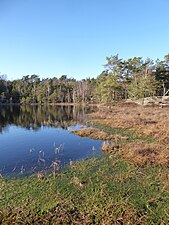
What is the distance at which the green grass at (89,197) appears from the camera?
5980mm

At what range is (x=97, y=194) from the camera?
24.0 feet

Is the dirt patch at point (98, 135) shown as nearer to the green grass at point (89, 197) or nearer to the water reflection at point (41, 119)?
the green grass at point (89, 197)

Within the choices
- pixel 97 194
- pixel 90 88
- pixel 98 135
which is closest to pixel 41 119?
pixel 98 135

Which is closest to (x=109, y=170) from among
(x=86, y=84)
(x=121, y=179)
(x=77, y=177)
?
(x=121, y=179)

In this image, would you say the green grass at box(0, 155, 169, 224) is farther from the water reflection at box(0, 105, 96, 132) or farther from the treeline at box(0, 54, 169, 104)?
the treeline at box(0, 54, 169, 104)

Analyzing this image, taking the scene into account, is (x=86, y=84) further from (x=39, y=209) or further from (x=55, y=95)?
(x=39, y=209)

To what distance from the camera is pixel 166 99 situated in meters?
46.6

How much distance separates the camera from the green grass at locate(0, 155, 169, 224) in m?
5.98

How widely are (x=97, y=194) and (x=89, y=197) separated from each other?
394mm

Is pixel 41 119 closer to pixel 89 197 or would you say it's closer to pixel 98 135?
pixel 98 135

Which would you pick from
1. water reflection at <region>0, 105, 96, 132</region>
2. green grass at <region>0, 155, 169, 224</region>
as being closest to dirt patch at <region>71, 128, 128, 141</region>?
green grass at <region>0, 155, 169, 224</region>

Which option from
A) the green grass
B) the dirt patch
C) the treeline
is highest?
the treeline

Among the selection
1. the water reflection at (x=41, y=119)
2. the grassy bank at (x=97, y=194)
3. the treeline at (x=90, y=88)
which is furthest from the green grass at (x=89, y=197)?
the treeline at (x=90, y=88)

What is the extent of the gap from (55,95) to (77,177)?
9202cm
